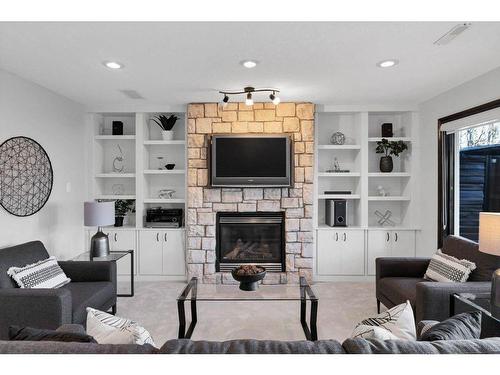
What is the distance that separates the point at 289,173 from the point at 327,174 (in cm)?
61

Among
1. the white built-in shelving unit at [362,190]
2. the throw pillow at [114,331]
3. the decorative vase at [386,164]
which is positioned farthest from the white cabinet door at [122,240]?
the decorative vase at [386,164]

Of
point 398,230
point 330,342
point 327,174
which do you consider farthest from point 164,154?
point 330,342

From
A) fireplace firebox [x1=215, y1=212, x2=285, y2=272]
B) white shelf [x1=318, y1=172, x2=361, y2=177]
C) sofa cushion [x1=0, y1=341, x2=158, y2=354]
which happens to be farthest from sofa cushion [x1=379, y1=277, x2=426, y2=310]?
sofa cushion [x1=0, y1=341, x2=158, y2=354]

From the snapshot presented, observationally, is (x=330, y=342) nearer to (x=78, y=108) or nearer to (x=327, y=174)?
(x=327, y=174)

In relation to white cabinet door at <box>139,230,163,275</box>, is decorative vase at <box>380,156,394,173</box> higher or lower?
higher

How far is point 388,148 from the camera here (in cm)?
471

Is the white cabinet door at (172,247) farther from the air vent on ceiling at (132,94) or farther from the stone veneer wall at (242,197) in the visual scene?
the air vent on ceiling at (132,94)

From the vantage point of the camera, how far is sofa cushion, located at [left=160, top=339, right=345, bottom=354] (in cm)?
108

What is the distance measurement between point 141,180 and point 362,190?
295 centimetres

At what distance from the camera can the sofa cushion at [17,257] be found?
2566 mm

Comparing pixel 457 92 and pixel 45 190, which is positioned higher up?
pixel 457 92

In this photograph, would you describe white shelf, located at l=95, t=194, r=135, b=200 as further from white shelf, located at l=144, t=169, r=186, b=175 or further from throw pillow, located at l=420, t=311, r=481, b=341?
throw pillow, located at l=420, t=311, r=481, b=341

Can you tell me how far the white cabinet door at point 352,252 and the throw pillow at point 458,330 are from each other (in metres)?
3.03

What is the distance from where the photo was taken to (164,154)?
4.96 m
